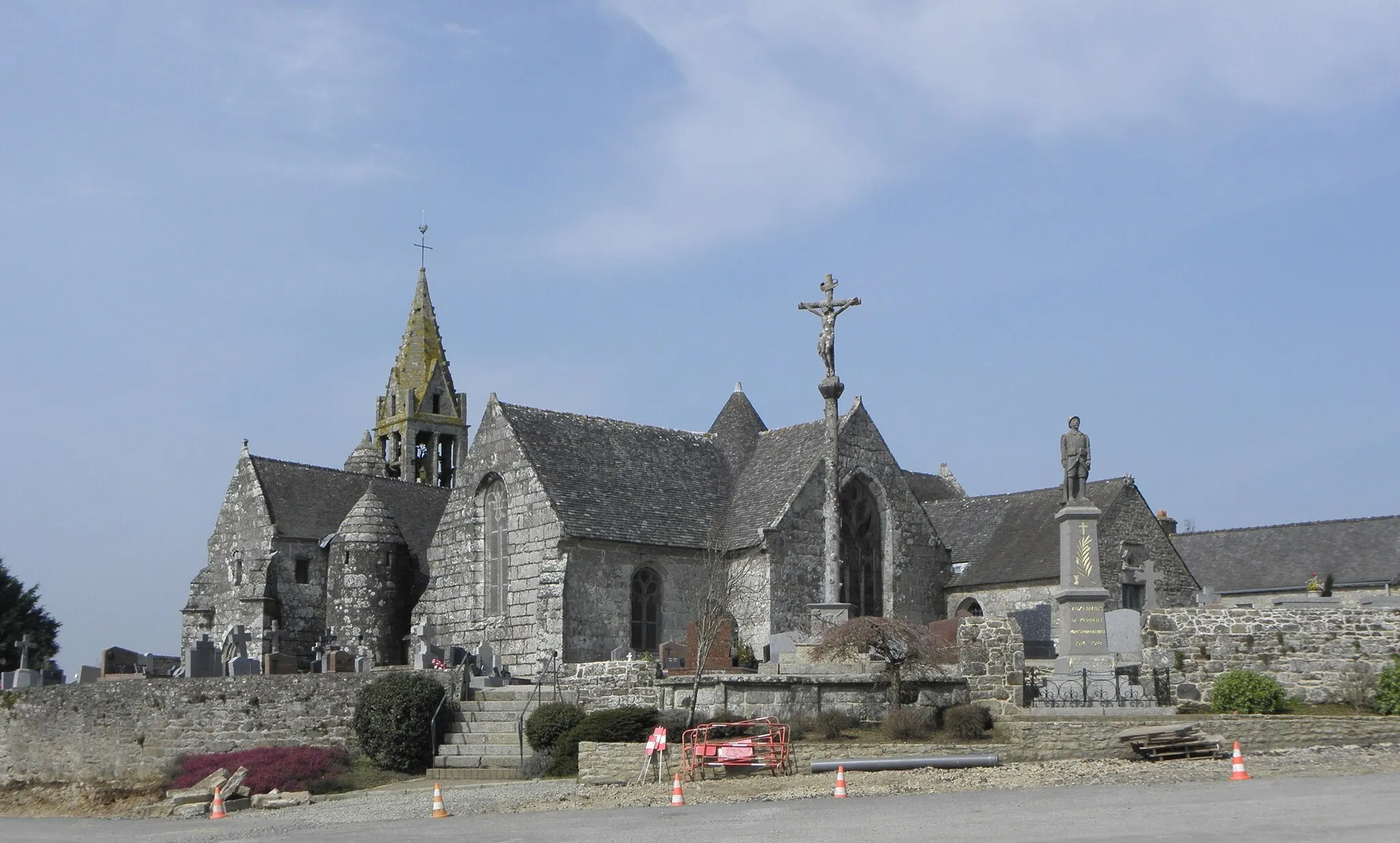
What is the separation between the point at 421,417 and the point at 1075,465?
38.6 meters

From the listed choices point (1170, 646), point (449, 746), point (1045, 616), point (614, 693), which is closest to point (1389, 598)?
point (1170, 646)

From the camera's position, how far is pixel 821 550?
3728 cm

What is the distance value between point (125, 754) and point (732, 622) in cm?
1313

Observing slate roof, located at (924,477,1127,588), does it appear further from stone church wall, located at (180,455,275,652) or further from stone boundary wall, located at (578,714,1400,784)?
stone church wall, located at (180,455,275,652)

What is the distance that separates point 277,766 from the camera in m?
27.4

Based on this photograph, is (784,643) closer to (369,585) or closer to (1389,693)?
(1389,693)

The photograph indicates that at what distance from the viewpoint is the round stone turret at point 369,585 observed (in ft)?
130

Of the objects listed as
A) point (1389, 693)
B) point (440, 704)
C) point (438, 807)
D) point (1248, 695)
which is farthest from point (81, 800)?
point (1389, 693)

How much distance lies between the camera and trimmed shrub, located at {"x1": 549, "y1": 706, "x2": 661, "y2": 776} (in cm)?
2533

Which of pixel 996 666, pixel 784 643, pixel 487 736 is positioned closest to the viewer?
pixel 996 666

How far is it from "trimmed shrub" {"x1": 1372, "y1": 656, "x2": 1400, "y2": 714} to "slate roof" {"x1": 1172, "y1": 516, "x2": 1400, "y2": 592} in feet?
72.0

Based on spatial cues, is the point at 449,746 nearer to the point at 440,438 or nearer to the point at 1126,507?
the point at 1126,507

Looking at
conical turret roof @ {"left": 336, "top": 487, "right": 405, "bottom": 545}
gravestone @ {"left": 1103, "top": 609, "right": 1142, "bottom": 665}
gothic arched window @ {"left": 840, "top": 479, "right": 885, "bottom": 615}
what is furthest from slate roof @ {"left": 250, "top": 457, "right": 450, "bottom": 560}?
gravestone @ {"left": 1103, "top": 609, "right": 1142, "bottom": 665}

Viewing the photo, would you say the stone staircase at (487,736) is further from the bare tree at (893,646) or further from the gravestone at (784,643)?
the gravestone at (784,643)
